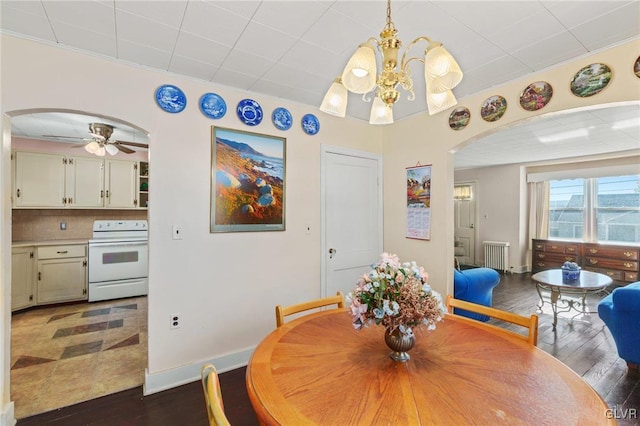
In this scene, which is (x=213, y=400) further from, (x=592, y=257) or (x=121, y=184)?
(x=592, y=257)

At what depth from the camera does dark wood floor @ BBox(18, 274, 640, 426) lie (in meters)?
1.86

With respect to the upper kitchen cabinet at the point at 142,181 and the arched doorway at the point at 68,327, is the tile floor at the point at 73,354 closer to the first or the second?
the arched doorway at the point at 68,327

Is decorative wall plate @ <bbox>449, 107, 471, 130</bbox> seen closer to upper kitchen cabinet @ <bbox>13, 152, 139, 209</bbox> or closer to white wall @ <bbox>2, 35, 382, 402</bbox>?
white wall @ <bbox>2, 35, 382, 402</bbox>

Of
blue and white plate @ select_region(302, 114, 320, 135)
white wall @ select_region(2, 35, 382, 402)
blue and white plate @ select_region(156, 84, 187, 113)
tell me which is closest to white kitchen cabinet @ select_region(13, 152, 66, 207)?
white wall @ select_region(2, 35, 382, 402)

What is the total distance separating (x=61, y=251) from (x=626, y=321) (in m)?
6.63

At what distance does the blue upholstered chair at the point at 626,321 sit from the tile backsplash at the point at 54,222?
6522 mm

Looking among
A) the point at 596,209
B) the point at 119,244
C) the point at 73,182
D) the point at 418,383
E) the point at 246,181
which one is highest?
the point at 73,182

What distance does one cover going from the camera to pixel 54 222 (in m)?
4.31

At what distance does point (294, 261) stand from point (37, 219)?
4.30 m

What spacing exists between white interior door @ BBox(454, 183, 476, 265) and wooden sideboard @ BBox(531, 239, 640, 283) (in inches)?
51.0

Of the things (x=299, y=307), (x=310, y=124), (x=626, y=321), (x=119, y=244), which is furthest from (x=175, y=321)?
(x=626, y=321)

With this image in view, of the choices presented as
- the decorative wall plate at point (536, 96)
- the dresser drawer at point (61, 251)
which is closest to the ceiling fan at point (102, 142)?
the dresser drawer at point (61, 251)

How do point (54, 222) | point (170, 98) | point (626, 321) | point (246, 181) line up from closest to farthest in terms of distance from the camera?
point (170, 98) < point (626, 321) < point (246, 181) < point (54, 222)

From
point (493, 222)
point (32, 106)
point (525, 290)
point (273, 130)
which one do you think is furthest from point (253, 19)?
point (493, 222)
